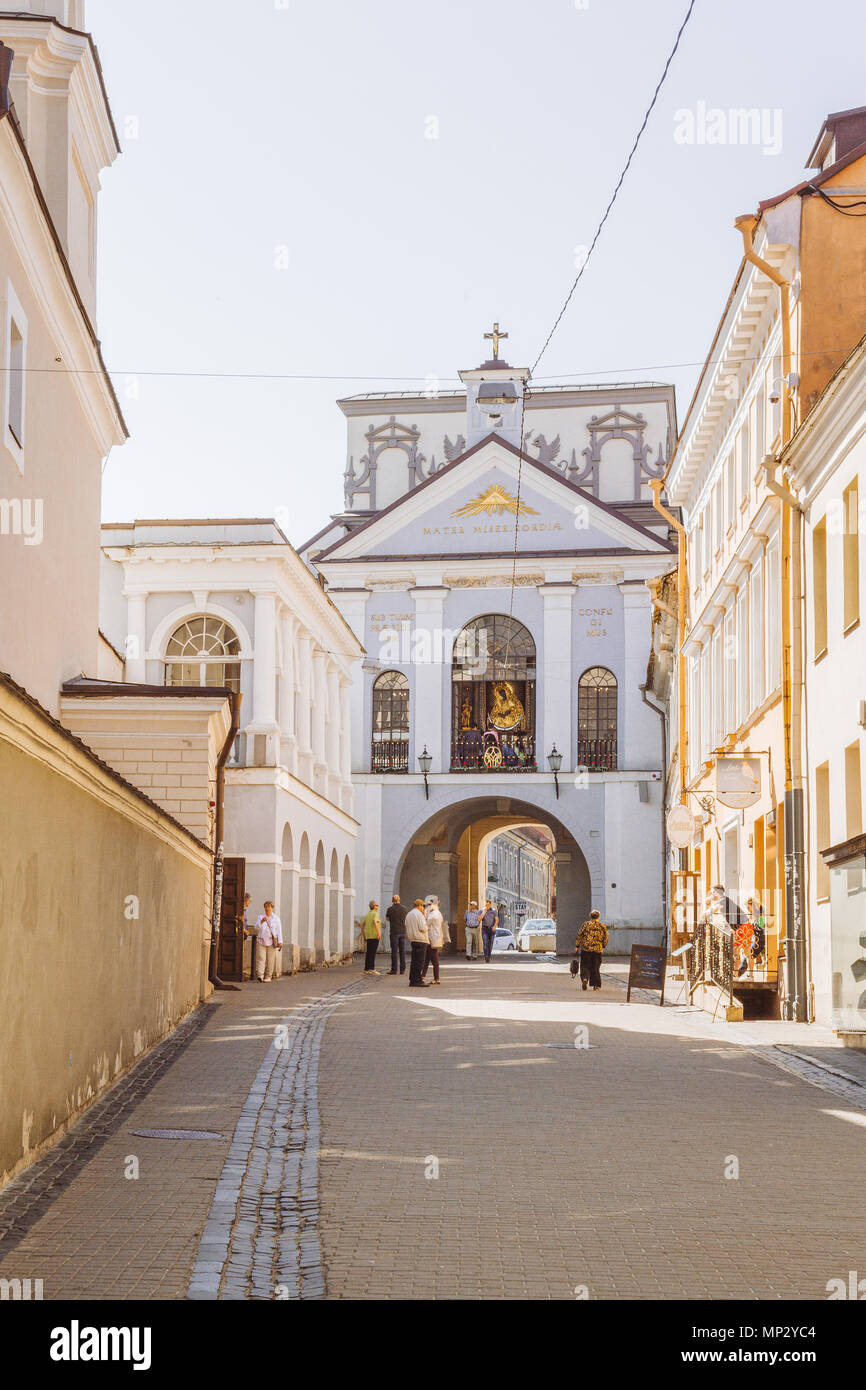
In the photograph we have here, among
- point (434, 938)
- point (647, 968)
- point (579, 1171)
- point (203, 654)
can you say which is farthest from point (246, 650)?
point (579, 1171)

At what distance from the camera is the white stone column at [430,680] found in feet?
161

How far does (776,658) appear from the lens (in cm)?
2362

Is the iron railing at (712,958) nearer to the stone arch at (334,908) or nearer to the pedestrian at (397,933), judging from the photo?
the pedestrian at (397,933)

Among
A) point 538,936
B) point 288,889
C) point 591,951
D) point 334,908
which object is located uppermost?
point 288,889

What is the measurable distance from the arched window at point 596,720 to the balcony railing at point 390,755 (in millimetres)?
4727

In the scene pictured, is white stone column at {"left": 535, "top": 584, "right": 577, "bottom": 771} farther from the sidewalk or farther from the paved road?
the sidewalk

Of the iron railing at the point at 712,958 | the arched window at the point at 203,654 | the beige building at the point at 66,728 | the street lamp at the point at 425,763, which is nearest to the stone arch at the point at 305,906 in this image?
the arched window at the point at 203,654

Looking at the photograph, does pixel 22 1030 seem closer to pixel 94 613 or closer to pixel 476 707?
pixel 94 613

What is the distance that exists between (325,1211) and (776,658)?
1624cm

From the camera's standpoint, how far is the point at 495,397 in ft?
176

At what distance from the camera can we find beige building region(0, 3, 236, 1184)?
31.3ft

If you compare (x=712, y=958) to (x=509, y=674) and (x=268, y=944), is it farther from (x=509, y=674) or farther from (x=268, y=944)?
(x=509, y=674)

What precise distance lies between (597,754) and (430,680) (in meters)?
4.93

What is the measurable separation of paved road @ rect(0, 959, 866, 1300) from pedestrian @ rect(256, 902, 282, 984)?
12640mm
